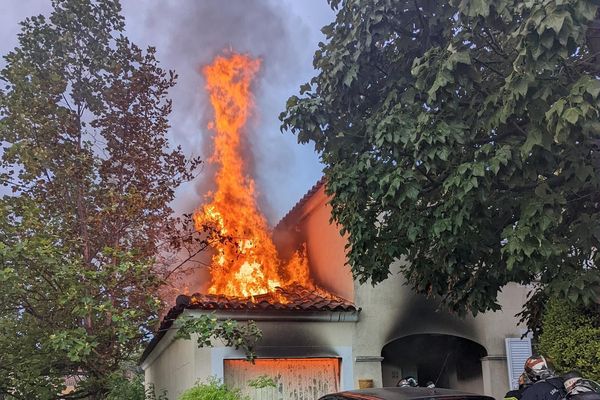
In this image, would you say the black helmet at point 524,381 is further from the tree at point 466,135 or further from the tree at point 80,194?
the tree at point 80,194

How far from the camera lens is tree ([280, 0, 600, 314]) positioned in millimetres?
5430

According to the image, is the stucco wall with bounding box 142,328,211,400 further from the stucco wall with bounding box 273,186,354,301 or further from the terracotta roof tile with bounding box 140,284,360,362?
the stucco wall with bounding box 273,186,354,301

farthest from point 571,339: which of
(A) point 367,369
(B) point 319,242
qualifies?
(B) point 319,242

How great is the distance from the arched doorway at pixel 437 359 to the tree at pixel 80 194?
5842 millimetres

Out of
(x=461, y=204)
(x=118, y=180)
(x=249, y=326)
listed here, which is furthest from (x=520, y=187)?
(x=118, y=180)

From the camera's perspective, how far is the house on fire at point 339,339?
961 cm

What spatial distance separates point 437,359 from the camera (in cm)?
1314

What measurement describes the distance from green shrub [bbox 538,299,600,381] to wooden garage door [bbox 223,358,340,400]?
4.09 metres

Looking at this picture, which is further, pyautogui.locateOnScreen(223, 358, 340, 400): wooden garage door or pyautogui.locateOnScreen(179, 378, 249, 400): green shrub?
pyautogui.locateOnScreen(223, 358, 340, 400): wooden garage door

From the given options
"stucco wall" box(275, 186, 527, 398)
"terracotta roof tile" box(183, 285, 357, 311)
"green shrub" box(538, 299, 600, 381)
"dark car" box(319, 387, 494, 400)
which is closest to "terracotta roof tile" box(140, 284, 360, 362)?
"terracotta roof tile" box(183, 285, 357, 311)

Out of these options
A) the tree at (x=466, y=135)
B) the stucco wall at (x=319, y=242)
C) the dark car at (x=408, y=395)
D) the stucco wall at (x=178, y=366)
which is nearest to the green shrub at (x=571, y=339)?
the tree at (x=466, y=135)

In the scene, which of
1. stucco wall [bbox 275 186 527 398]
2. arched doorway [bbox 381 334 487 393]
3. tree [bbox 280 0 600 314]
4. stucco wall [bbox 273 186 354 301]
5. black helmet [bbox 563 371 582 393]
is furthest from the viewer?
arched doorway [bbox 381 334 487 393]

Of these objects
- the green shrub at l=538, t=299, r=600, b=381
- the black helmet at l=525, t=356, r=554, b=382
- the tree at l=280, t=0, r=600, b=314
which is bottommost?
the black helmet at l=525, t=356, r=554, b=382

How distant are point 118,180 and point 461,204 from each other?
6.19m
